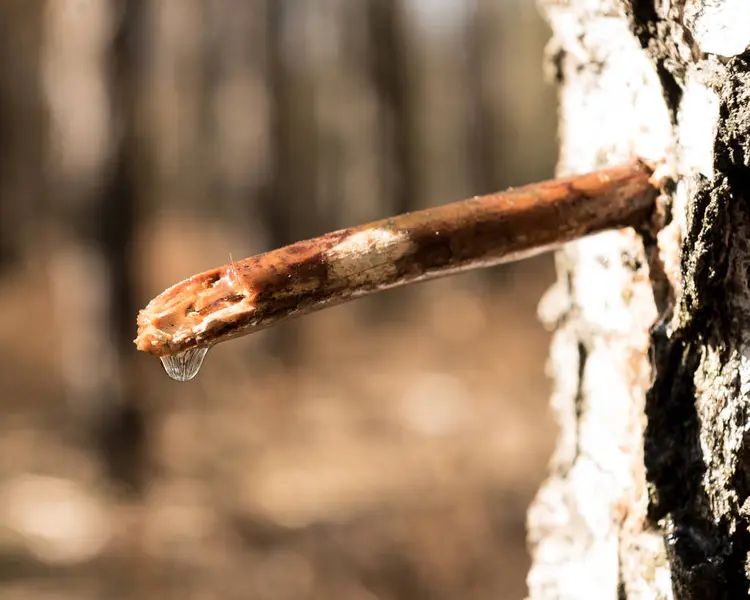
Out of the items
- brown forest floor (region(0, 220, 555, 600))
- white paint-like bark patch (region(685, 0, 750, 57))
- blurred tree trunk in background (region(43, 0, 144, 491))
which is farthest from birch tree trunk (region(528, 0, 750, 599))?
blurred tree trunk in background (region(43, 0, 144, 491))

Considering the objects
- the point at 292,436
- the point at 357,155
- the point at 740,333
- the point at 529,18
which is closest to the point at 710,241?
the point at 740,333

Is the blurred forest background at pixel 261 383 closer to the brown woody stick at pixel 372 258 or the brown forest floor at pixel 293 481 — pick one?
the brown forest floor at pixel 293 481

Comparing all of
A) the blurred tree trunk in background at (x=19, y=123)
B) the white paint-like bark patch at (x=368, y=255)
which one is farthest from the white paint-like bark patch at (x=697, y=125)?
the blurred tree trunk in background at (x=19, y=123)

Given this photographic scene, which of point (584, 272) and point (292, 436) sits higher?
point (292, 436)

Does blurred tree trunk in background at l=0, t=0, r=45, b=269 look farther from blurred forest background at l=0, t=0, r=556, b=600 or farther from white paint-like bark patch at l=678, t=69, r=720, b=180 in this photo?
white paint-like bark patch at l=678, t=69, r=720, b=180

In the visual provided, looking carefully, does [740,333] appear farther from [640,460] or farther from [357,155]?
[357,155]

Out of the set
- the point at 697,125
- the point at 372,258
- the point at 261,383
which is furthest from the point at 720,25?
the point at 261,383
